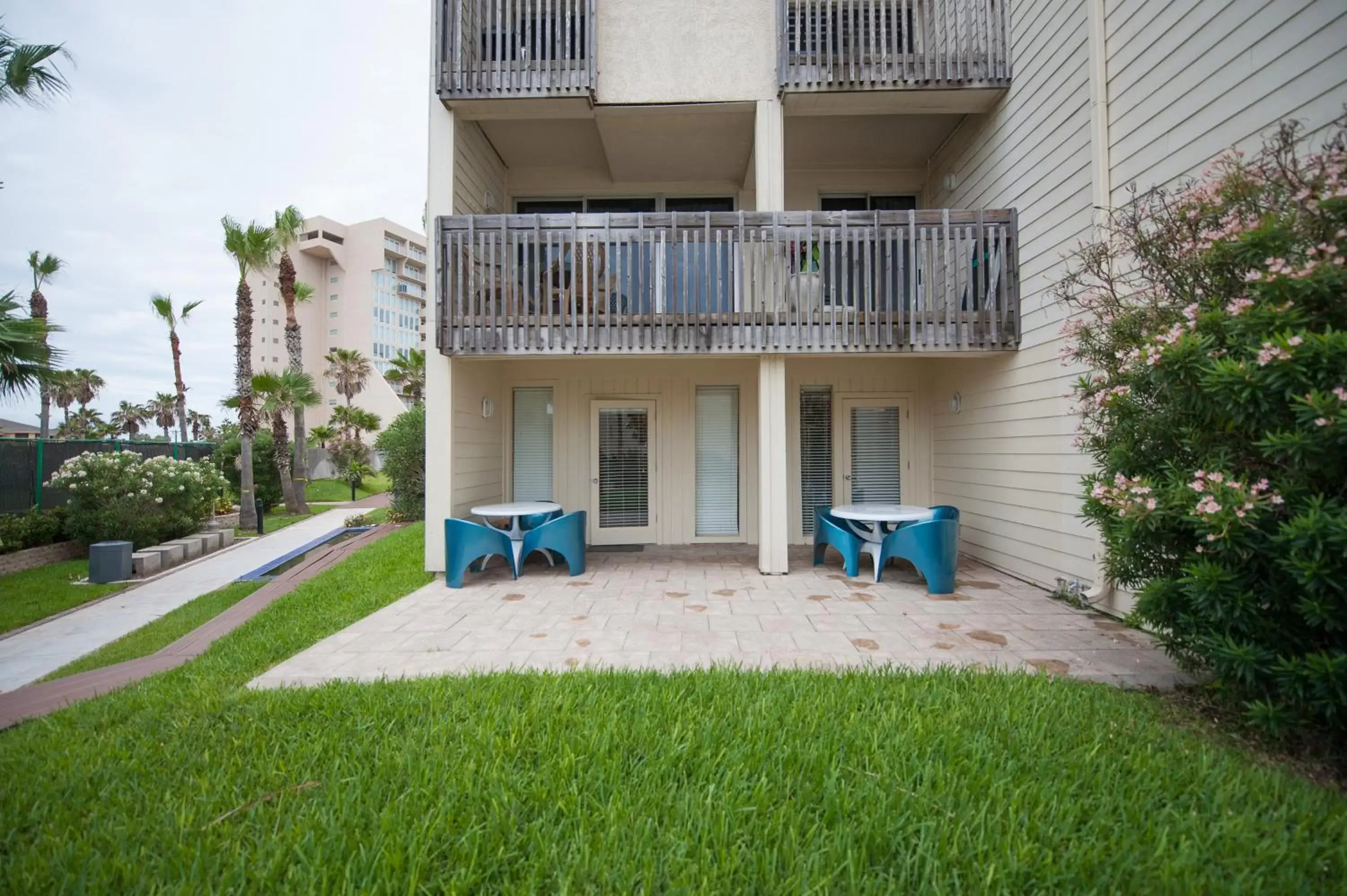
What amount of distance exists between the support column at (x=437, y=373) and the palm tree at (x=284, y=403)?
1140 centimetres

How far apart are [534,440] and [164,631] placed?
4473 mm

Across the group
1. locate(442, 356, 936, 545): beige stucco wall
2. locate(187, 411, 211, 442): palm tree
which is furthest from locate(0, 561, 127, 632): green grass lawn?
locate(187, 411, 211, 442): palm tree

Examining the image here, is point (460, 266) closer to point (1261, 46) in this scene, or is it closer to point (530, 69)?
point (530, 69)

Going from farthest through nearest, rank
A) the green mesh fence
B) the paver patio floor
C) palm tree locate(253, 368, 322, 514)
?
palm tree locate(253, 368, 322, 514)
the green mesh fence
the paver patio floor

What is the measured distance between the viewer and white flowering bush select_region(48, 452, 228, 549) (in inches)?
366

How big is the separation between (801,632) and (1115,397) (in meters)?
2.55

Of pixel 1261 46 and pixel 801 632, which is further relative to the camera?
pixel 801 632

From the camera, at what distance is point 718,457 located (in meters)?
8.38

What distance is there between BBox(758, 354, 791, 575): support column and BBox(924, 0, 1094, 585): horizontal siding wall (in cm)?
242

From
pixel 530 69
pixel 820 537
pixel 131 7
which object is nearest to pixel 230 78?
pixel 131 7

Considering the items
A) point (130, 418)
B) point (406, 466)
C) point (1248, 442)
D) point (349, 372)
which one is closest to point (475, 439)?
point (406, 466)

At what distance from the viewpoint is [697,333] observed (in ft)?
20.3

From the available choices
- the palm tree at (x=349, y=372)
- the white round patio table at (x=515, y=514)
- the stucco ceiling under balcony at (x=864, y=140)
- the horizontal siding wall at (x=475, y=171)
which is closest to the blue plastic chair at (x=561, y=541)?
the white round patio table at (x=515, y=514)

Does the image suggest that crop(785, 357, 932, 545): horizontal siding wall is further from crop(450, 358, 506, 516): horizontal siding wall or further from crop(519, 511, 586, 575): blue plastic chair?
crop(450, 358, 506, 516): horizontal siding wall
